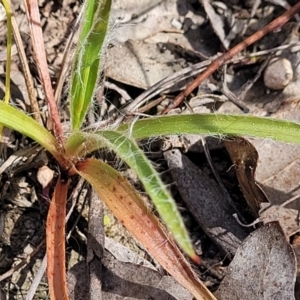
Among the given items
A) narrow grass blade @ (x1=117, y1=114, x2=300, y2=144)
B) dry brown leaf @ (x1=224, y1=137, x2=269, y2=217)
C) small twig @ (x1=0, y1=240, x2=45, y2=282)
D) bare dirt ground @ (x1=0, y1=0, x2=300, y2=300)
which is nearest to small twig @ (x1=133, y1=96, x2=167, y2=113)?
bare dirt ground @ (x1=0, y1=0, x2=300, y2=300)

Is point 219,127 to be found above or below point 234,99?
below

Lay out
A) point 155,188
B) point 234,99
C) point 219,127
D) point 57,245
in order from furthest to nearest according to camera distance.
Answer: point 234,99
point 57,245
point 219,127
point 155,188

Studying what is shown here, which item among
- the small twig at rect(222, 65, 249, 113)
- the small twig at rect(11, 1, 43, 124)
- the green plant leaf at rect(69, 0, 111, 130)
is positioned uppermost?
the small twig at rect(11, 1, 43, 124)

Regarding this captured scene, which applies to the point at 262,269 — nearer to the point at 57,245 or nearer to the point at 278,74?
the point at 57,245

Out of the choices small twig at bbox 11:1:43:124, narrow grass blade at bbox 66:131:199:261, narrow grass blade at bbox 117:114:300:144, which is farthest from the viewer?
small twig at bbox 11:1:43:124

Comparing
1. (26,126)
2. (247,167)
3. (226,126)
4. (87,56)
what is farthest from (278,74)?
(26,126)

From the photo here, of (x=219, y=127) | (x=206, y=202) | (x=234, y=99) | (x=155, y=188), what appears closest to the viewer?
(x=155, y=188)

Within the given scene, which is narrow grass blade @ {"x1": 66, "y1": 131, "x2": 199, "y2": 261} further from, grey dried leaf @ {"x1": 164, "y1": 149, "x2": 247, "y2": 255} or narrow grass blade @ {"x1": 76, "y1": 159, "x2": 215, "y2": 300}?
grey dried leaf @ {"x1": 164, "y1": 149, "x2": 247, "y2": 255}
